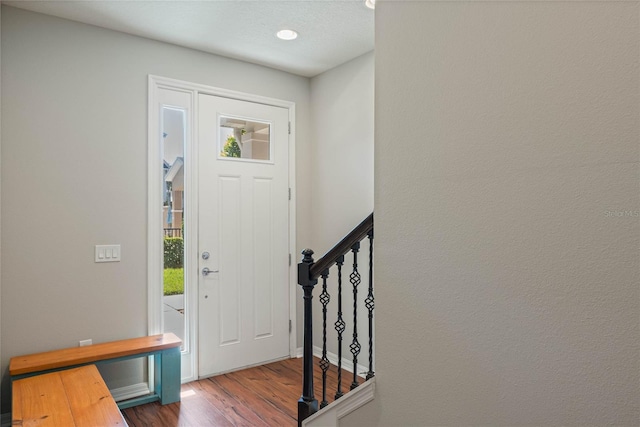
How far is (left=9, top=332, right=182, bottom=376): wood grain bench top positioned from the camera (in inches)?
101

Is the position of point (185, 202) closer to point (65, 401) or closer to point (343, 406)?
point (65, 401)

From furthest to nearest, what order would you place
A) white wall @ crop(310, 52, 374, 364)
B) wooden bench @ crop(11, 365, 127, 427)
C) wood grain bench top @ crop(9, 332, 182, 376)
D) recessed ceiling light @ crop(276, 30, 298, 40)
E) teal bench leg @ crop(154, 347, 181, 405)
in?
white wall @ crop(310, 52, 374, 364)
recessed ceiling light @ crop(276, 30, 298, 40)
teal bench leg @ crop(154, 347, 181, 405)
wood grain bench top @ crop(9, 332, 182, 376)
wooden bench @ crop(11, 365, 127, 427)

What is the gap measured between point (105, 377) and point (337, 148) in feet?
8.27

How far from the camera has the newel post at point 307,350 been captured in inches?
82.6

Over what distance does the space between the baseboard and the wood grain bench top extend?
1.12 feet

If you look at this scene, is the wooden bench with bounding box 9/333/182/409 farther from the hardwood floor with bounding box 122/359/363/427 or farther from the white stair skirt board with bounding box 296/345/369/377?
the white stair skirt board with bounding box 296/345/369/377

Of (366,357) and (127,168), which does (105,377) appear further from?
(366,357)

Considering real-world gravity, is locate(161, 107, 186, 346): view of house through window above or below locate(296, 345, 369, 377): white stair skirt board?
above

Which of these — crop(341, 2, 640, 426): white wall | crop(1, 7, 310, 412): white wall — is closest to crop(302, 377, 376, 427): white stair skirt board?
crop(341, 2, 640, 426): white wall

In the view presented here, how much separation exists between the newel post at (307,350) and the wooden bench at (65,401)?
33.0 inches

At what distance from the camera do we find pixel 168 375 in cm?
299

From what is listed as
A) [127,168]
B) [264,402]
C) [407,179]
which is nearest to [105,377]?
[264,402]

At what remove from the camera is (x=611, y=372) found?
972 mm

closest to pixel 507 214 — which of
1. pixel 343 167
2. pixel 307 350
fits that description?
pixel 307 350
